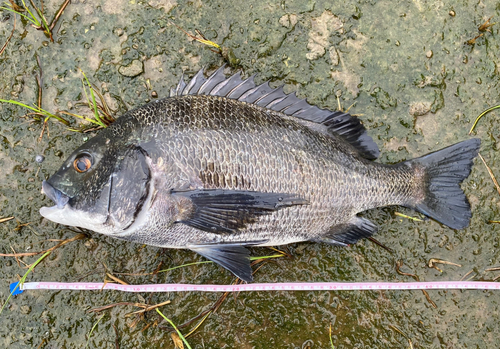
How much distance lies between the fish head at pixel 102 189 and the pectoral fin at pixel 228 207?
0.27 metres

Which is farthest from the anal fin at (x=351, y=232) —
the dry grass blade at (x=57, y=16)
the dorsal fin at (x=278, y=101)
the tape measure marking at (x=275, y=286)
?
the dry grass blade at (x=57, y=16)

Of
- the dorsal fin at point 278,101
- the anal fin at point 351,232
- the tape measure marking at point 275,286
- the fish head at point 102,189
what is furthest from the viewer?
the tape measure marking at point 275,286

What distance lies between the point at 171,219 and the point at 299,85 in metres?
1.54

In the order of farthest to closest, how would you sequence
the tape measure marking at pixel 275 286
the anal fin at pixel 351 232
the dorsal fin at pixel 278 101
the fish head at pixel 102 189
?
the tape measure marking at pixel 275 286 < the anal fin at pixel 351 232 < the dorsal fin at pixel 278 101 < the fish head at pixel 102 189

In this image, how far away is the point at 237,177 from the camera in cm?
211

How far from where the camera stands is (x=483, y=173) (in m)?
2.72

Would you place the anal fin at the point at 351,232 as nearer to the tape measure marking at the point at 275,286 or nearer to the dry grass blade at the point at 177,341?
the tape measure marking at the point at 275,286

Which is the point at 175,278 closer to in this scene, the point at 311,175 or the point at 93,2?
the point at 311,175

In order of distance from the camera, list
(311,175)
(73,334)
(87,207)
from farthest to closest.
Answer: (73,334) → (311,175) → (87,207)

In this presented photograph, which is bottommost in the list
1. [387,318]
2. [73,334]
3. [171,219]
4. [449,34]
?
[73,334]

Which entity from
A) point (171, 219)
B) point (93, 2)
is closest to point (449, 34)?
point (171, 219)

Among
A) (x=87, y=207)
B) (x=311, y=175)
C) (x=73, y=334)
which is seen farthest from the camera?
(x=73, y=334)

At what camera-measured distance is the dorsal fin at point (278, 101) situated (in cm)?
233

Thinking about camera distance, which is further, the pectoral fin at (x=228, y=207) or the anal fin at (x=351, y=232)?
the anal fin at (x=351, y=232)
